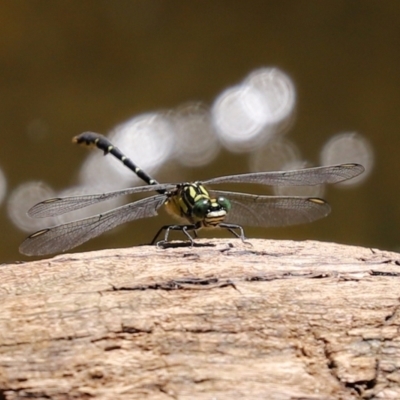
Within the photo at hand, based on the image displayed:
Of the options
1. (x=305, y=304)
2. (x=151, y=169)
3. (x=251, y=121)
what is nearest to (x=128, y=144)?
(x=151, y=169)

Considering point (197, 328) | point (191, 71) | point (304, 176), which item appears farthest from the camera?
point (191, 71)

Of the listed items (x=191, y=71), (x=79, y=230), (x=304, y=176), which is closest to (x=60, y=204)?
(x=79, y=230)

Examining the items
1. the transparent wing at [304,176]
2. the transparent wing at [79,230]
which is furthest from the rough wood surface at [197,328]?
the transparent wing at [304,176]

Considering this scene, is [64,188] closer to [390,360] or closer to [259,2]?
[259,2]

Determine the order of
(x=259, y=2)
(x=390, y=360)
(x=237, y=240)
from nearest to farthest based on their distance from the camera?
(x=390, y=360) < (x=237, y=240) < (x=259, y=2)

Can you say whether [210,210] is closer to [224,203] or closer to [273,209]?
[224,203]

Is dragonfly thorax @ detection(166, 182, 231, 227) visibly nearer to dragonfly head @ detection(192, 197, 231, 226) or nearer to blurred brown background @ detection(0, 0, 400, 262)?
dragonfly head @ detection(192, 197, 231, 226)
